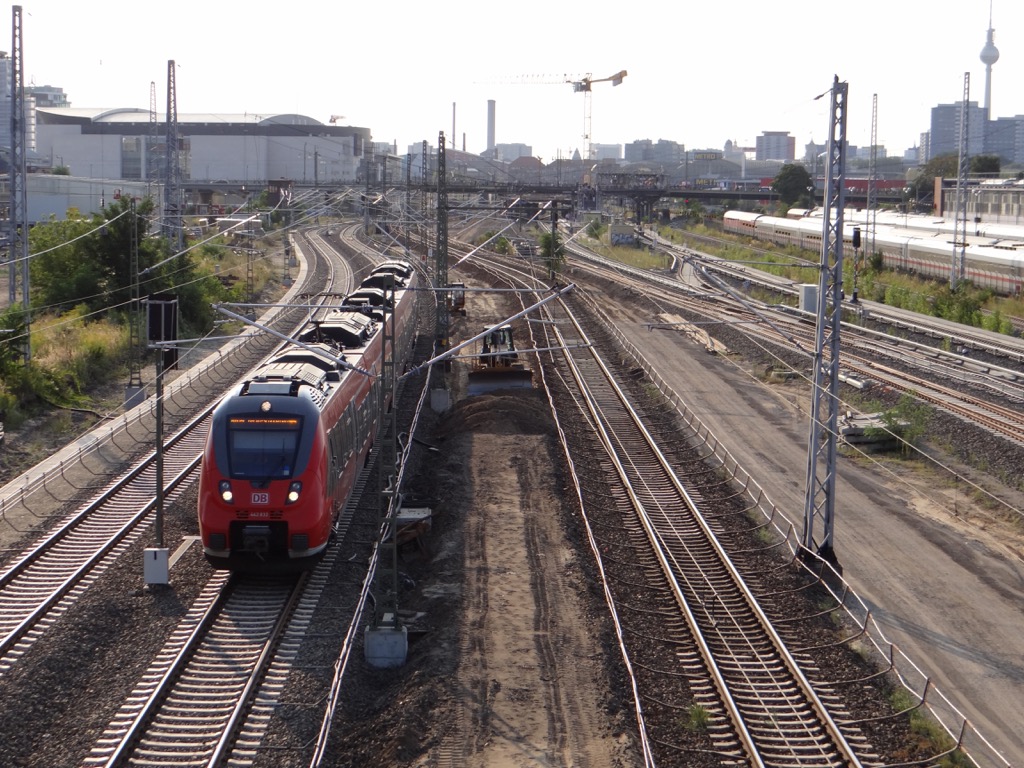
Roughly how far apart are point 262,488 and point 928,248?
46812mm

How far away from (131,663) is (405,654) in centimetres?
313

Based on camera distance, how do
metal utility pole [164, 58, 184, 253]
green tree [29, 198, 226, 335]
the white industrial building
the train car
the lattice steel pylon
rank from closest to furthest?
the lattice steel pylon, green tree [29, 198, 226, 335], metal utility pole [164, 58, 184, 253], the train car, the white industrial building

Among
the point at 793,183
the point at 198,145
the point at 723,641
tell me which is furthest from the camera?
the point at 198,145

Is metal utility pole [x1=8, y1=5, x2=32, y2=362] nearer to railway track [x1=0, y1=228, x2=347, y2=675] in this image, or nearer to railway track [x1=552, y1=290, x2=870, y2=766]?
railway track [x1=0, y1=228, x2=347, y2=675]

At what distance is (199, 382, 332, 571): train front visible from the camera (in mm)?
14711

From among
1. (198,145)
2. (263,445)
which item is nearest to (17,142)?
(263,445)

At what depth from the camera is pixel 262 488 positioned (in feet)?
48.3

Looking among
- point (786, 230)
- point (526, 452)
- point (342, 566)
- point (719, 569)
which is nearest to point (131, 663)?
point (342, 566)

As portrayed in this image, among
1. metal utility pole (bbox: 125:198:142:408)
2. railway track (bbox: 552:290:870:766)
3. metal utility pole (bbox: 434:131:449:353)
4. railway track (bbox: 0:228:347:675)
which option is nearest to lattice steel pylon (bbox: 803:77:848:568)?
railway track (bbox: 552:290:870:766)

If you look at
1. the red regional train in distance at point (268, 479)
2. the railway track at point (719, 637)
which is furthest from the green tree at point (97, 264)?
the red regional train in distance at point (268, 479)

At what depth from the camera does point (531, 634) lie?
14.1 meters

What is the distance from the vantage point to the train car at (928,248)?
154ft

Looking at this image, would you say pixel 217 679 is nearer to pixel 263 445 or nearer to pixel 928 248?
pixel 263 445

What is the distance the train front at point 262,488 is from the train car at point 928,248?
38.3 m
